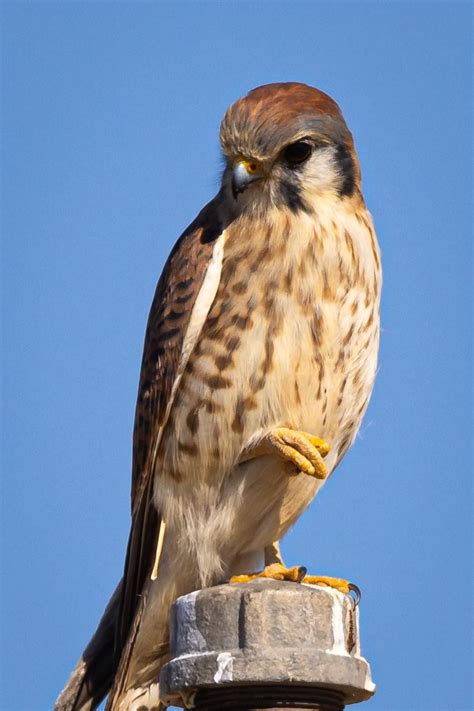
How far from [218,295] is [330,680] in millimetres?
1660

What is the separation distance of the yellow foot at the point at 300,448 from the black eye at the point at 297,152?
0.93 meters

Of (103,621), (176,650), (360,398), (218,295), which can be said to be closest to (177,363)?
(218,295)

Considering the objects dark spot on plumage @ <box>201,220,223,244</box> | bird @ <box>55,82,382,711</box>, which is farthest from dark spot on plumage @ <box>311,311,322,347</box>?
dark spot on plumage @ <box>201,220,223,244</box>

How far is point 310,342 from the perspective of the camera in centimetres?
464

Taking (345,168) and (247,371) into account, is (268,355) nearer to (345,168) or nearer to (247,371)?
(247,371)

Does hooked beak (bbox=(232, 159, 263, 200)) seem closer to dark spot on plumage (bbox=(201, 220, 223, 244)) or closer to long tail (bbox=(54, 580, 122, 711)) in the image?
dark spot on plumage (bbox=(201, 220, 223, 244))

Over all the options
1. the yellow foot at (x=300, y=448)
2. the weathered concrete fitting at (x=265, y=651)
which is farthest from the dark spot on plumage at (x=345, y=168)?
the weathered concrete fitting at (x=265, y=651)

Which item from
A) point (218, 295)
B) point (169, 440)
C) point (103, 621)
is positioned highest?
point (218, 295)

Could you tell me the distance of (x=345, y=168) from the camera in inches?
196

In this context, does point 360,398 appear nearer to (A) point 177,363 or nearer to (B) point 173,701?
(A) point 177,363

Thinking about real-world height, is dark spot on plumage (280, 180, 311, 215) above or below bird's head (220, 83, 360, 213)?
below

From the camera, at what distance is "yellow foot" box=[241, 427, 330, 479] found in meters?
4.48

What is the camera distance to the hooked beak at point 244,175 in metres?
4.78

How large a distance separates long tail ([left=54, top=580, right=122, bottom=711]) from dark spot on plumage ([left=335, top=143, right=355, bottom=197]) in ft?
5.32
